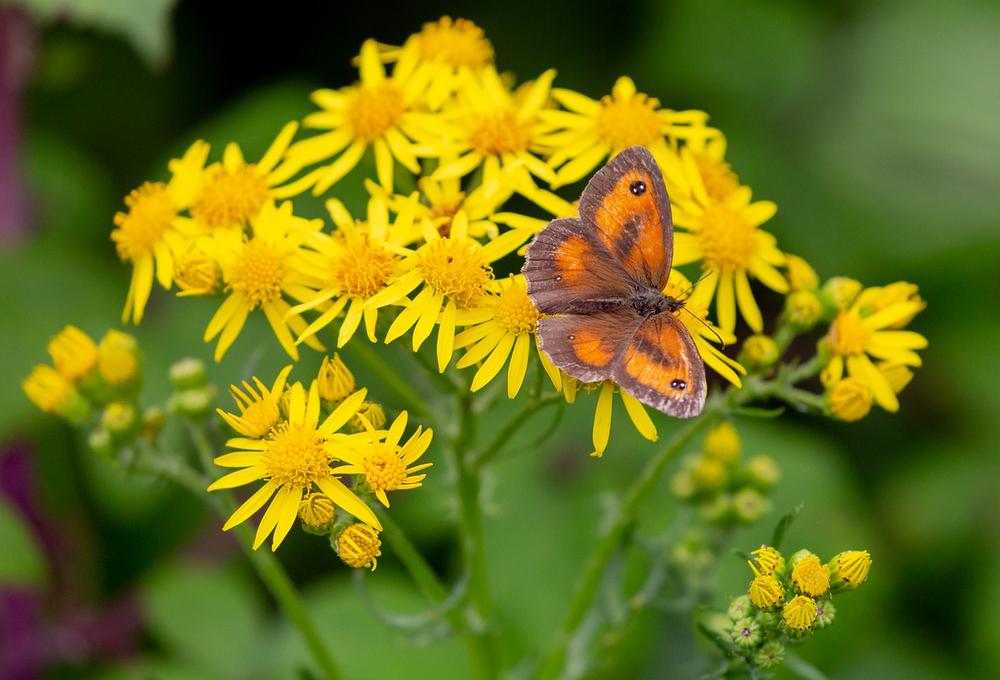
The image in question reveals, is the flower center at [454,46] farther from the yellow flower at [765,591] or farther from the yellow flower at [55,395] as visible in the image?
the yellow flower at [765,591]

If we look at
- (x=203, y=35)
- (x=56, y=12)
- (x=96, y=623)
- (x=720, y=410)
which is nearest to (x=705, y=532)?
(x=720, y=410)

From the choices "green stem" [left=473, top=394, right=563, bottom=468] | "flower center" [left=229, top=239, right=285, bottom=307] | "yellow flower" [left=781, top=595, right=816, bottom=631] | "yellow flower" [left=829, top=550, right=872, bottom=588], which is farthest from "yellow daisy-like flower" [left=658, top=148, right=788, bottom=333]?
"flower center" [left=229, top=239, right=285, bottom=307]

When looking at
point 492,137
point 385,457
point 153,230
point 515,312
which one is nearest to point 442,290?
point 515,312

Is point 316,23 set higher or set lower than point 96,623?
higher

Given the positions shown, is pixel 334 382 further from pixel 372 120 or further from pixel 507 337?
pixel 372 120

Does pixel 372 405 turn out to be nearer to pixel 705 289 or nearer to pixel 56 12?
pixel 705 289

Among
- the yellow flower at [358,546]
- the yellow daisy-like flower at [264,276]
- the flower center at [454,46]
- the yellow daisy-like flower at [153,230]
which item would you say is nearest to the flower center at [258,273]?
the yellow daisy-like flower at [264,276]
